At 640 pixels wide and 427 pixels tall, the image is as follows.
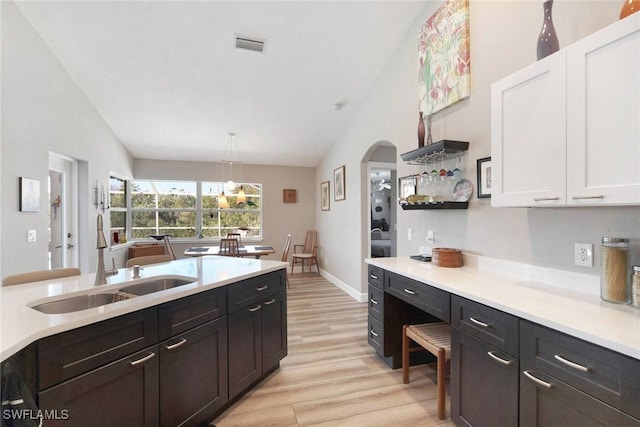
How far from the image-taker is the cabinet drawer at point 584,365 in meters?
0.92

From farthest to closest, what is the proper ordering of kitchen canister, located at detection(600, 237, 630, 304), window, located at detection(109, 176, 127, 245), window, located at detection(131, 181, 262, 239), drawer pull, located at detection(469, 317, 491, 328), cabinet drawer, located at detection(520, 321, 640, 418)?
window, located at detection(131, 181, 262, 239) → window, located at detection(109, 176, 127, 245) → drawer pull, located at detection(469, 317, 491, 328) → kitchen canister, located at detection(600, 237, 630, 304) → cabinet drawer, located at detection(520, 321, 640, 418)

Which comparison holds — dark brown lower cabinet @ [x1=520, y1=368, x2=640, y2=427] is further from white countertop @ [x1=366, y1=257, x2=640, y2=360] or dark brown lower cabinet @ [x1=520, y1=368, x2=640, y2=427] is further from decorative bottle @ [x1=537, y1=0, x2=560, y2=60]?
decorative bottle @ [x1=537, y1=0, x2=560, y2=60]

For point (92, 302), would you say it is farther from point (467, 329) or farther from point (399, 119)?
point (399, 119)

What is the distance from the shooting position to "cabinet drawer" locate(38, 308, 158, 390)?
1.07m

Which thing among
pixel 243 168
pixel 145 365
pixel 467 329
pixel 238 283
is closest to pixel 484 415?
pixel 467 329

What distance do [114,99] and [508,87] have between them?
4.56m

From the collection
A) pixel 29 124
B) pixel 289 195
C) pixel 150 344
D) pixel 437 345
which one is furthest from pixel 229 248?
pixel 437 345

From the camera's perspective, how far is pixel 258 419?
6.03 feet

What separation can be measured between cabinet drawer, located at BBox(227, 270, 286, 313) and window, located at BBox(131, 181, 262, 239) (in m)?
3.95

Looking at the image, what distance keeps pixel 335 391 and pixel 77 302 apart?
5.78 ft

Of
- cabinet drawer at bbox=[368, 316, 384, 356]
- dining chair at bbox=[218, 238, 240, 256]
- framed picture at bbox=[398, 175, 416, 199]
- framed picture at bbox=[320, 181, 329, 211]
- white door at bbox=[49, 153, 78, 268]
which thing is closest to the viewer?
cabinet drawer at bbox=[368, 316, 384, 356]

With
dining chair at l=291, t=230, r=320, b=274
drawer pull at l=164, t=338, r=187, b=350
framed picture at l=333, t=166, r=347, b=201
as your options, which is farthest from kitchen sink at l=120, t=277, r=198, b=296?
dining chair at l=291, t=230, r=320, b=274

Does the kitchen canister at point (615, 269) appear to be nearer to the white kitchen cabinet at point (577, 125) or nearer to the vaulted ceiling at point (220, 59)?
the white kitchen cabinet at point (577, 125)

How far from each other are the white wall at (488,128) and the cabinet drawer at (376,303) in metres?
0.73
